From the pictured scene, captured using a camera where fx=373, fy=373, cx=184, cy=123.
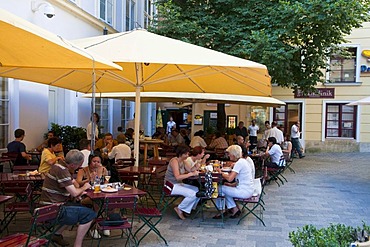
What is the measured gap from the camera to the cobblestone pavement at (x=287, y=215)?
5539 millimetres

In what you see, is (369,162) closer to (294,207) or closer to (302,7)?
(302,7)

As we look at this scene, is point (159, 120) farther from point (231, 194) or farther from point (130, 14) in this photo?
point (231, 194)

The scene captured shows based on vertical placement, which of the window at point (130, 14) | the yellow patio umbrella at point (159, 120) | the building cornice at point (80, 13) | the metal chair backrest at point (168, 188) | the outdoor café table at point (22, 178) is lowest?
the metal chair backrest at point (168, 188)

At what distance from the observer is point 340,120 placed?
63.8 feet

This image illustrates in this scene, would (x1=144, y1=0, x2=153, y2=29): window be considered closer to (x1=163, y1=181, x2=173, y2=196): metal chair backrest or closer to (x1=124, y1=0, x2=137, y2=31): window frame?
(x1=124, y1=0, x2=137, y2=31): window frame

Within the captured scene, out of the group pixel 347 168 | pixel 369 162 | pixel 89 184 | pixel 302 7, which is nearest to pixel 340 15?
pixel 302 7

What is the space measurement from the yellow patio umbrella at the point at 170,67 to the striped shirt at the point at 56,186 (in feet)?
5.47

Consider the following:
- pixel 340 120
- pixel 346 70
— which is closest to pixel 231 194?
pixel 340 120

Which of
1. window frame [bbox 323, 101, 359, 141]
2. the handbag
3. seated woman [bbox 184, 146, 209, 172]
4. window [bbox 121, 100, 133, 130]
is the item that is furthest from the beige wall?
the handbag

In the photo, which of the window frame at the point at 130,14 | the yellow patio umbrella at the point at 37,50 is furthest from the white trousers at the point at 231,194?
the window frame at the point at 130,14

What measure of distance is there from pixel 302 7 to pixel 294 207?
6482 millimetres

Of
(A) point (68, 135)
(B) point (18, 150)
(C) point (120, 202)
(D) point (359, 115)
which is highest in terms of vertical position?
(D) point (359, 115)

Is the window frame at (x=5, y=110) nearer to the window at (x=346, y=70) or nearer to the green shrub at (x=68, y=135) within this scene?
the green shrub at (x=68, y=135)

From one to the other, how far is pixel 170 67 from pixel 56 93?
20.1 feet
